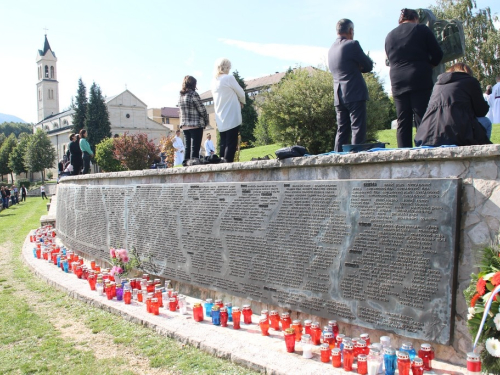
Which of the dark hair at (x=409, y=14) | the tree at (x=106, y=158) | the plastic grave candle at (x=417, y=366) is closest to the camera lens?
the plastic grave candle at (x=417, y=366)

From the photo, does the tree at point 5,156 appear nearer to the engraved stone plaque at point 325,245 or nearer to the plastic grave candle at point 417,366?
the engraved stone plaque at point 325,245

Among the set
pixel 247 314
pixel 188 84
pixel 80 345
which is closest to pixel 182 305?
pixel 247 314

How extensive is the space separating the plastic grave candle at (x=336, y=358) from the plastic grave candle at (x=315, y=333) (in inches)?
17.4

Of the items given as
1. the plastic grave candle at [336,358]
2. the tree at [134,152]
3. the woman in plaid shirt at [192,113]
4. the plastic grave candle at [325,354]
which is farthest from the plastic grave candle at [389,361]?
the tree at [134,152]

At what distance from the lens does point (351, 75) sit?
507 cm

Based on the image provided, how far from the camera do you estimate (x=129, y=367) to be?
3732 millimetres

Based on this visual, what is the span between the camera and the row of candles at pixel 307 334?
117 inches

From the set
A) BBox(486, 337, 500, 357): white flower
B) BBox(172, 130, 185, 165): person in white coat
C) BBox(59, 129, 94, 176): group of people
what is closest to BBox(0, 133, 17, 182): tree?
BBox(172, 130, 185, 165): person in white coat

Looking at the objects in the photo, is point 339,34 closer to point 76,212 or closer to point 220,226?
point 220,226

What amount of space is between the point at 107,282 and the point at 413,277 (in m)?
4.24

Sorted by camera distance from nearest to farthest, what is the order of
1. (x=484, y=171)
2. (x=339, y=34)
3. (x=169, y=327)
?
(x=484, y=171)
(x=169, y=327)
(x=339, y=34)

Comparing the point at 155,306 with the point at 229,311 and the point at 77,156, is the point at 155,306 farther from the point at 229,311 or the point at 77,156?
the point at 77,156

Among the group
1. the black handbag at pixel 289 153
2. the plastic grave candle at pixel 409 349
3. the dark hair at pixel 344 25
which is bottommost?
the plastic grave candle at pixel 409 349

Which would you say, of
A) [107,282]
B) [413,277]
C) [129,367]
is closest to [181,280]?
[107,282]
